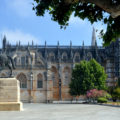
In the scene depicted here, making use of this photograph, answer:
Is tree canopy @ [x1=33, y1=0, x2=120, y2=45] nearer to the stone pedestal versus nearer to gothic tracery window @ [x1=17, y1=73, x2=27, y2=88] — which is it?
the stone pedestal

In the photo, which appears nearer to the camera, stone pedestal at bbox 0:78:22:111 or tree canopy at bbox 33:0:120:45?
tree canopy at bbox 33:0:120:45

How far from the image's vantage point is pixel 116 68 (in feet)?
214

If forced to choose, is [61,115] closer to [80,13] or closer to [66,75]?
[80,13]

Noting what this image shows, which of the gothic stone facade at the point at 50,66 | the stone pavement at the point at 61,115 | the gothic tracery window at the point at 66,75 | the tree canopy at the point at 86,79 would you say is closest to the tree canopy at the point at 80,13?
the stone pavement at the point at 61,115

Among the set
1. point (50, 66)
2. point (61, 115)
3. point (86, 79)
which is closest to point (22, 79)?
point (50, 66)

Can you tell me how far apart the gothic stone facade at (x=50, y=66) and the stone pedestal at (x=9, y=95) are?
1394 inches

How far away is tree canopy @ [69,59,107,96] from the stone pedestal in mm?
30099

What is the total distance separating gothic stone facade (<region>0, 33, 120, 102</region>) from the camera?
57281 millimetres

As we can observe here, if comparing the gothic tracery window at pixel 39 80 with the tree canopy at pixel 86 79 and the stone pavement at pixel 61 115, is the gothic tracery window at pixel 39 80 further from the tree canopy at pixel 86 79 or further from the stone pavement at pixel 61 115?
the stone pavement at pixel 61 115

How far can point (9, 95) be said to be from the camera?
68.9ft

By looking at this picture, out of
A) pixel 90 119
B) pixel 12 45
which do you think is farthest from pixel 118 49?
pixel 90 119

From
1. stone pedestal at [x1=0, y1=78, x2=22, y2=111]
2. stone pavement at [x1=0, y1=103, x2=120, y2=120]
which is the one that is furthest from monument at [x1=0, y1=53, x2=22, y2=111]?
stone pavement at [x1=0, y1=103, x2=120, y2=120]

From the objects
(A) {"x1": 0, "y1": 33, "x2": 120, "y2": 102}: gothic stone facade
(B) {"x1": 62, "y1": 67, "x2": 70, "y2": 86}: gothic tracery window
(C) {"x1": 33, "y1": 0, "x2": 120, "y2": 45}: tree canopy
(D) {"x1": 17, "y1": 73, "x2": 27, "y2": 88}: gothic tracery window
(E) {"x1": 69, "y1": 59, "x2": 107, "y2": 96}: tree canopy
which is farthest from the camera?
(B) {"x1": 62, "y1": 67, "x2": 70, "y2": 86}: gothic tracery window

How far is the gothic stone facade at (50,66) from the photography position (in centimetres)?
5728
